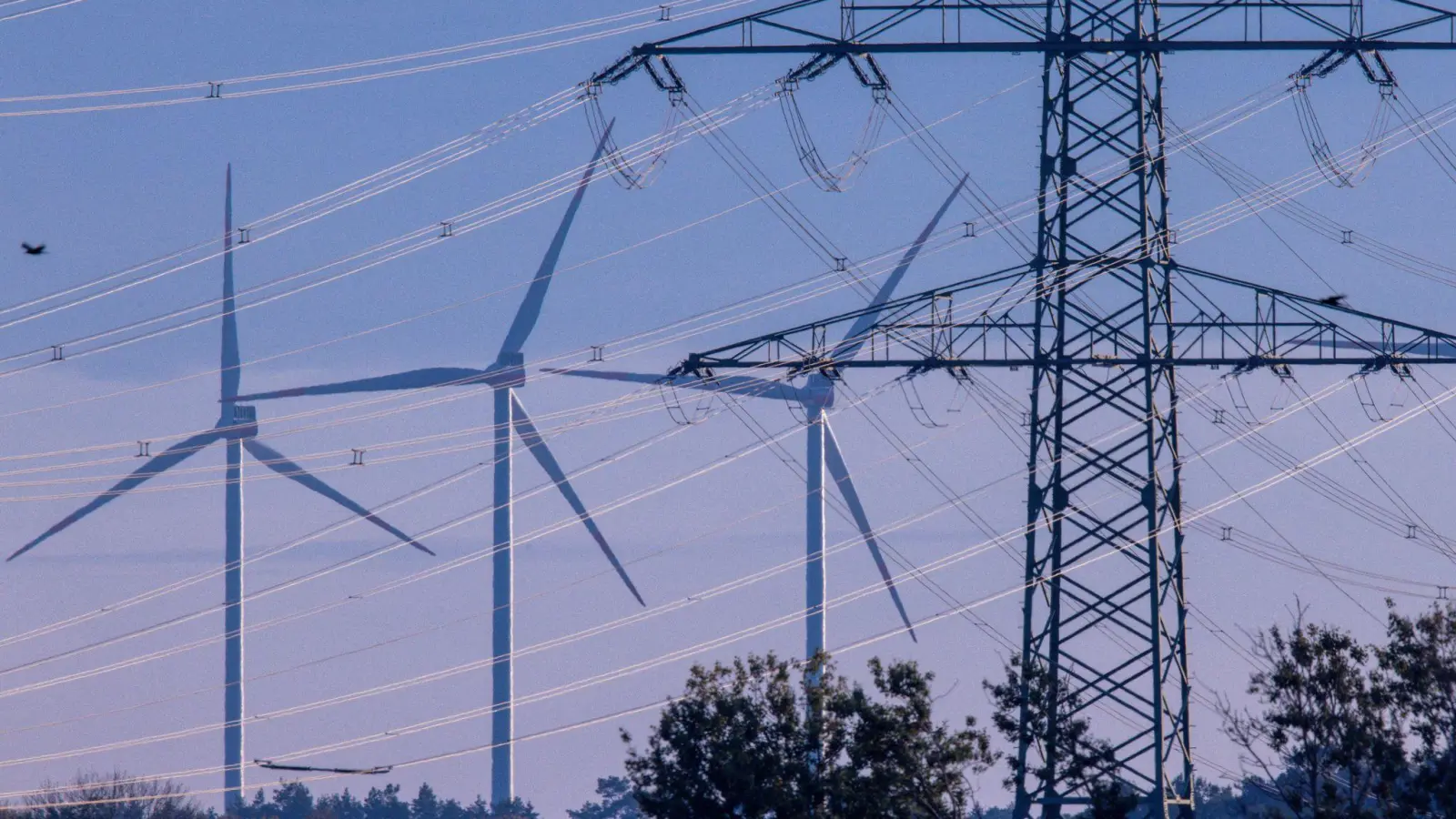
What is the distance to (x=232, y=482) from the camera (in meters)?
114

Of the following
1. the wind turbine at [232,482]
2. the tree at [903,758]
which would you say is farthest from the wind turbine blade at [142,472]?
the tree at [903,758]

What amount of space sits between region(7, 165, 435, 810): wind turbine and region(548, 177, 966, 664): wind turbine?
12.2 m

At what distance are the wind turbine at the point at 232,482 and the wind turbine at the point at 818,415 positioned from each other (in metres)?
12.2

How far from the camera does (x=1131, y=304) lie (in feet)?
197

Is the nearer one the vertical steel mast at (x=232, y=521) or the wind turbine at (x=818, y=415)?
the wind turbine at (x=818, y=415)

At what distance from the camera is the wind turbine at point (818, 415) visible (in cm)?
6009

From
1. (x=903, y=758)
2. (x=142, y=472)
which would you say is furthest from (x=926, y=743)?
(x=142, y=472)

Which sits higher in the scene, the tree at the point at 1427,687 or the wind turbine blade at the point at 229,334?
the wind turbine blade at the point at 229,334

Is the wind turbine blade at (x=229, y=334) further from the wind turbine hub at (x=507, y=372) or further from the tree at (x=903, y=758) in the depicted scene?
the tree at (x=903, y=758)

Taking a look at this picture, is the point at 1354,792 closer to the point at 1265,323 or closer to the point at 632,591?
the point at 1265,323

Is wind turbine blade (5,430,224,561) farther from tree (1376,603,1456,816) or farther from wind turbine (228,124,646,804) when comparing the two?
tree (1376,603,1456,816)

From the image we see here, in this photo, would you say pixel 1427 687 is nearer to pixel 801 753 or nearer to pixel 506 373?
pixel 801 753

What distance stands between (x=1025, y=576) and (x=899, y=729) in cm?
779

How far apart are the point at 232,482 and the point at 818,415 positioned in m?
33.9
